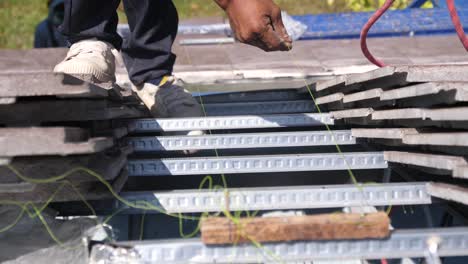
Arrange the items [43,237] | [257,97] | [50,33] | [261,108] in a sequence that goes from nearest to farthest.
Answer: [43,237]
[261,108]
[257,97]
[50,33]

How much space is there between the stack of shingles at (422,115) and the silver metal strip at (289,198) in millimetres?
Answer: 102

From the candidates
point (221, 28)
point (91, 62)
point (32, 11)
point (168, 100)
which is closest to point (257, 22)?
point (91, 62)

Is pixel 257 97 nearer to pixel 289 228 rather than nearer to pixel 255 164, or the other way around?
pixel 255 164

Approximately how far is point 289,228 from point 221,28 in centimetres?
400

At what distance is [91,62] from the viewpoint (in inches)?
75.9

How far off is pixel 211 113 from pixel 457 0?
3.58 meters

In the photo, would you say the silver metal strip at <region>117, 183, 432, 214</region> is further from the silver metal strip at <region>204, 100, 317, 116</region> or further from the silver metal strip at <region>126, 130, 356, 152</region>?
the silver metal strip at <region>204, 100, 317, 116</region>

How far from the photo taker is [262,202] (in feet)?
4.55

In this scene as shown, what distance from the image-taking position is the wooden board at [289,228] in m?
1.07

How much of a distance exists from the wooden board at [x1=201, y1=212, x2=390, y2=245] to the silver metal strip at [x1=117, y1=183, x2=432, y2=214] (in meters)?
0.28

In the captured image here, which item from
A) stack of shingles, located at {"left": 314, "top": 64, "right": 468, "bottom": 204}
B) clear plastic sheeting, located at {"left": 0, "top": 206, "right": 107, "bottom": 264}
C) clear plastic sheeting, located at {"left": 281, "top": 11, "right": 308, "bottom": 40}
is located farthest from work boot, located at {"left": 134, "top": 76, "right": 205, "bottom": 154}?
clear plastic sheeting, located at {"left": 281, "top": 11, "right": 308, "bottom": 40}

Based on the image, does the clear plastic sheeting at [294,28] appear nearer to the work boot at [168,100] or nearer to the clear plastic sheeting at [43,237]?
the work boot at [168,100]

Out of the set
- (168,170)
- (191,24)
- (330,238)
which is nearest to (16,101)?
(168,170)

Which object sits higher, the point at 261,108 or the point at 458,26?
the point at 458,26
